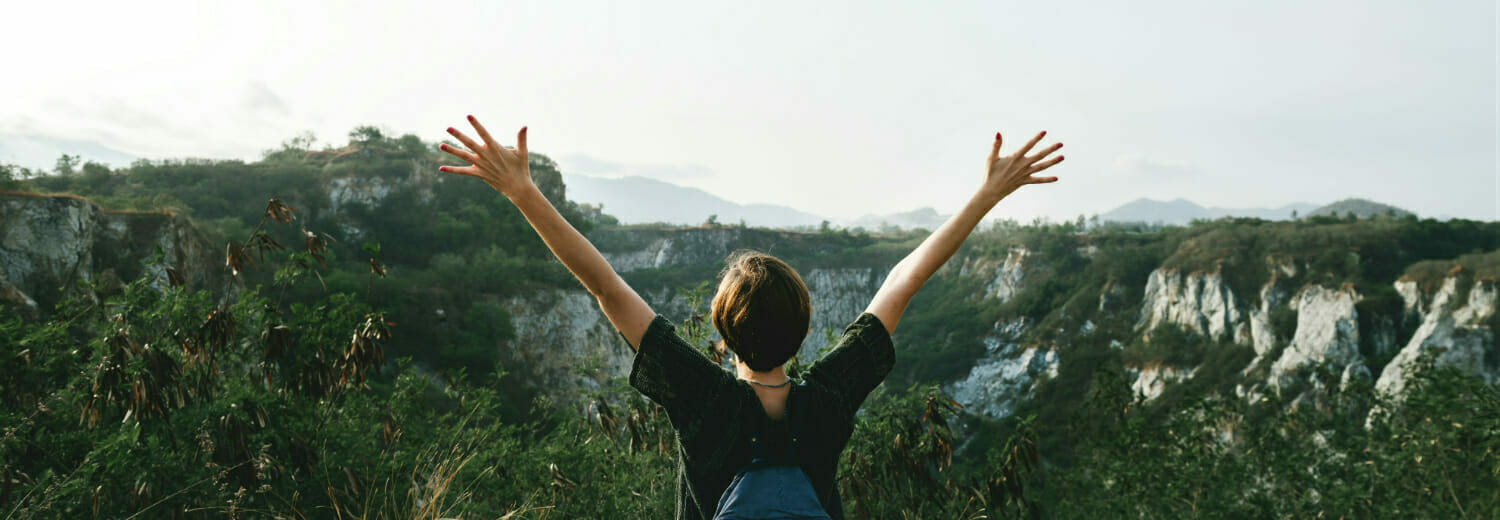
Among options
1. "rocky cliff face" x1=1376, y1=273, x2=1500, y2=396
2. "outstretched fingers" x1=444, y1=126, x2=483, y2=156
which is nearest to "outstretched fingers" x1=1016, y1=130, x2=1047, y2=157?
"outstretched fingers" x1=444, y1=126, x2=483, y2=156

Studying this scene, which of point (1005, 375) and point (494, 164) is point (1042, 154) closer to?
point (494, 164)

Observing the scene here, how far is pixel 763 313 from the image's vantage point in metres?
1.06

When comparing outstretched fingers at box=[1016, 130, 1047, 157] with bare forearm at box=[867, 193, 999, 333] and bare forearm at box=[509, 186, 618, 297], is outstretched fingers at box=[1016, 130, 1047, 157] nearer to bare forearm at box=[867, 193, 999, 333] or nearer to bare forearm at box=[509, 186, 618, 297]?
bare forearm at box=[867, 193, 999, 333]

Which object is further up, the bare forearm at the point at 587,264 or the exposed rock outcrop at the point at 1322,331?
the bare forearm at the point at 587,264

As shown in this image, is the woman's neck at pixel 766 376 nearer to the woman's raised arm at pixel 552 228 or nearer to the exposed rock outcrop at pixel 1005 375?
the woman's raised arm at pixel 552 228

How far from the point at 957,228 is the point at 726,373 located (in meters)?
0.58

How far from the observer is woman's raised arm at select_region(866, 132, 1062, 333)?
1304 millimetres

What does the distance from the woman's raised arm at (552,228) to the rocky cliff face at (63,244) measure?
1243cm

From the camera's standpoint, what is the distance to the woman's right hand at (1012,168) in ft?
4.71

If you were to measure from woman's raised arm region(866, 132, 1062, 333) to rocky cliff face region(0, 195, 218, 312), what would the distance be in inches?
503

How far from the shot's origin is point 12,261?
11.4 m

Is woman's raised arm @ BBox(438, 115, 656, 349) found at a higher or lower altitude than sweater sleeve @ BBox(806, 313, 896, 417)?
higher

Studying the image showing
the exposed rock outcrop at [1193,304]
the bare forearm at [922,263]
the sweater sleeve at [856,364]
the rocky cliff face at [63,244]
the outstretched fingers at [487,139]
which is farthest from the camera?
the exposed rock outcrop at [1193,304]

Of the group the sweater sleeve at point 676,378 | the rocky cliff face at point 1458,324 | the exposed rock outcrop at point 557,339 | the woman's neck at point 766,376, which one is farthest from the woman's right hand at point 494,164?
the rocky cliff face at point 1458,324
